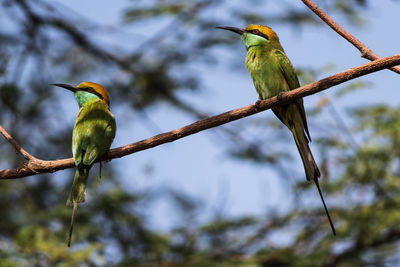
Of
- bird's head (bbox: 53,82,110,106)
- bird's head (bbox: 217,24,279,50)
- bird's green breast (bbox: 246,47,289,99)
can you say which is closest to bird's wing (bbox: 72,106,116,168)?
bird's head (bbox: 53,82,110,106)

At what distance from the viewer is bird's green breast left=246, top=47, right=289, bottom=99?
9.82 ft

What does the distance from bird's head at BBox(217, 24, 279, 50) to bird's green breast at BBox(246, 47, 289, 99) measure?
→ 118mm

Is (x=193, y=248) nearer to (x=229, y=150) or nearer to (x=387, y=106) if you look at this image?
(x=229, y=150)

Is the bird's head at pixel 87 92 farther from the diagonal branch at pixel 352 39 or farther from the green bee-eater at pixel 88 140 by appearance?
the diagonal branch at pixel 352 39

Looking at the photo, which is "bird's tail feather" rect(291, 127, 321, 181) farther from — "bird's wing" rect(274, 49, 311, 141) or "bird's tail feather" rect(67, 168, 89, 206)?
"bird's tail feather" rect(67, 168, 89, 206)

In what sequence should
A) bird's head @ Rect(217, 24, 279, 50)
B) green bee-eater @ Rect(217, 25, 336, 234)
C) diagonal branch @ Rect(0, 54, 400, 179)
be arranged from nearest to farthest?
1. diagonal branch @ Rect(0, 54, 400, 179)
2. green bee-eater @ Rect(217, 25, 336, 234)
3. bird's head @ Rect(217, 24, 279, 50)

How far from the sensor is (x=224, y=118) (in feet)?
7.45

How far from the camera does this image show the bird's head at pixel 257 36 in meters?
3.26

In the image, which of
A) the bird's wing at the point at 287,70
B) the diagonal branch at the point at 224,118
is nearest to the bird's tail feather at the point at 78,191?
the diagonal branch at the point at 224,118

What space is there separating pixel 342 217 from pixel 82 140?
2.00m

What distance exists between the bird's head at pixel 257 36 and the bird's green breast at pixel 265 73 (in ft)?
0.39

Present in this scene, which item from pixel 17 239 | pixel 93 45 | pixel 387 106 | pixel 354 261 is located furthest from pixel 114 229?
pixel 387 106

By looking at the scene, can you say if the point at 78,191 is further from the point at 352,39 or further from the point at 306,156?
the point at 352,39

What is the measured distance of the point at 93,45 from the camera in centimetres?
468
